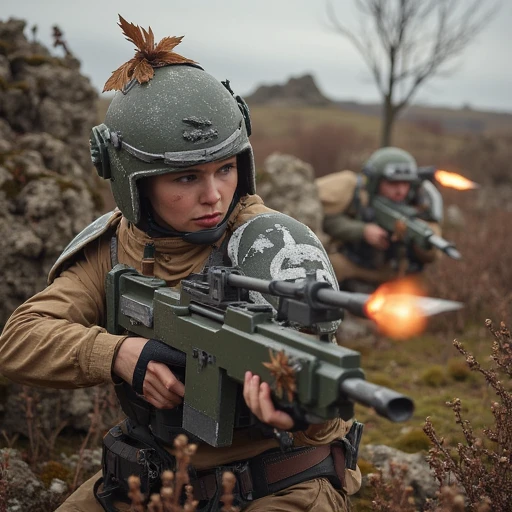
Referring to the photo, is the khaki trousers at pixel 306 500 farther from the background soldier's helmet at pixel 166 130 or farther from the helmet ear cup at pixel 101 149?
the helmet ear cup at pixel 101 149

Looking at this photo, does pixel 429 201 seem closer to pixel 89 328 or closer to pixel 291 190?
pixel 291 190

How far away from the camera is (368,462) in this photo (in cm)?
454

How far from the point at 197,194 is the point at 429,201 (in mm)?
6157

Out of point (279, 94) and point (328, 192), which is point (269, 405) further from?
point (279, 94)

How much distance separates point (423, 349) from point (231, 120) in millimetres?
5915

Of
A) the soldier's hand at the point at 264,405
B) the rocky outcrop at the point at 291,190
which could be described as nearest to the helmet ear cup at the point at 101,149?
the soldier's hand at the point at 264,405

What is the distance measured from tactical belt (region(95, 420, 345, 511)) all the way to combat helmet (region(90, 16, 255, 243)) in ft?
3.14

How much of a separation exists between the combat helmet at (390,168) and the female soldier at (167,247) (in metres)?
5.54

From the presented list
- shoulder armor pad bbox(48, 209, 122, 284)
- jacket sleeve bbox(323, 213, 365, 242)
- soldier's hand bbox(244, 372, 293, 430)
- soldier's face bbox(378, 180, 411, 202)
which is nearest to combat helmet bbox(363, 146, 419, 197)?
soldier's face bbox(378, 180, 411, 202)

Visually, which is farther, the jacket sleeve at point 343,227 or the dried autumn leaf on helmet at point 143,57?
the jacket sleeve at point 343,227

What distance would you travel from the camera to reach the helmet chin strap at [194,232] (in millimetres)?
3006

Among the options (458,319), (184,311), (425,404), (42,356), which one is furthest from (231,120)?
(458,319)

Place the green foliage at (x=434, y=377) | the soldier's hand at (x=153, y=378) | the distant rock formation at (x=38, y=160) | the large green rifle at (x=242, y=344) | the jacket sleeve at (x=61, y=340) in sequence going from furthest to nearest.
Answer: the green foliage at (x=434, y=377) < the distant rock formation at (x=38, y=160) < the jacket sleeve at (x=61, y=340) < the soldier's hand at (x=153, y=378) < the large green rifle at (x=242, y=344)

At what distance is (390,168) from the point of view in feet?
28.1
